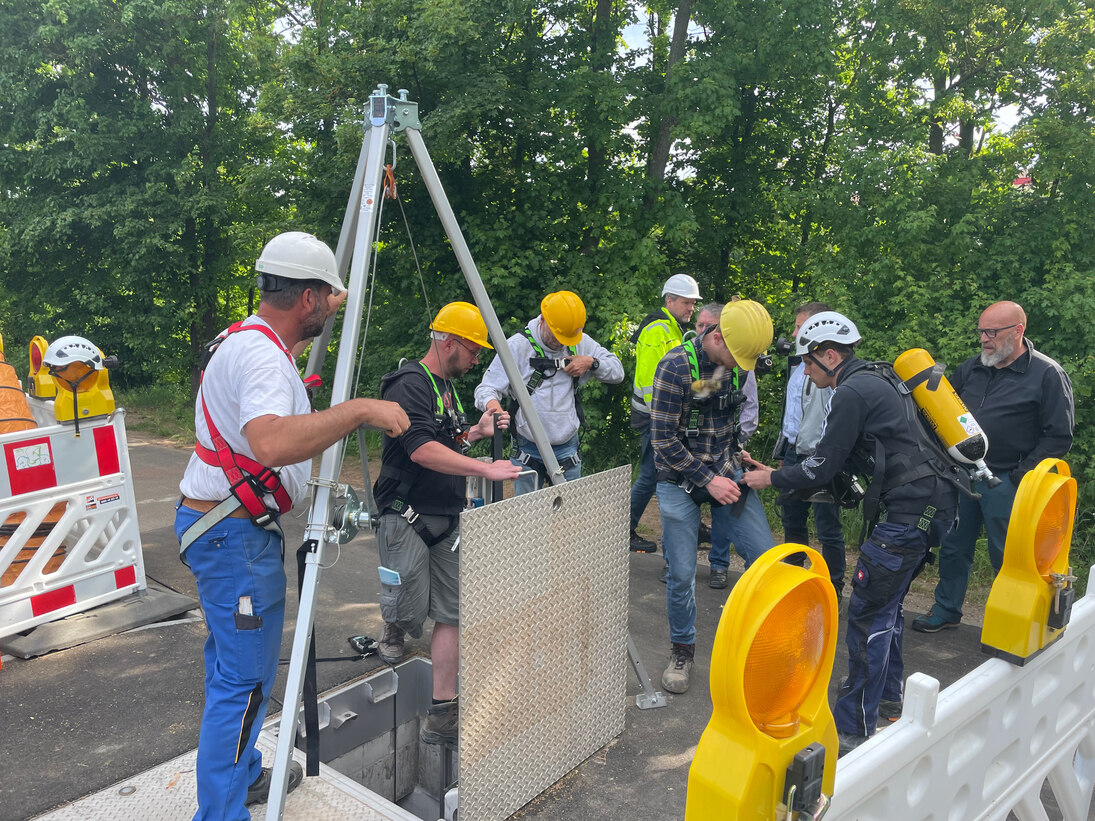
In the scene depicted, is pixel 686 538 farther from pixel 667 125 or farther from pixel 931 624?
pixel 667 125

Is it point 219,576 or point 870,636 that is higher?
point 219,576

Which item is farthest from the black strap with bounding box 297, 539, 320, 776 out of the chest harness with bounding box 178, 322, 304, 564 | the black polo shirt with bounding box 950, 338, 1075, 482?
the black polo shirt with bounding box 950, 338, 1075, 482

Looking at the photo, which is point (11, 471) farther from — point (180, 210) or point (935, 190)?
point (180, 210)

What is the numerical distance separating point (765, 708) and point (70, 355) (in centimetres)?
493

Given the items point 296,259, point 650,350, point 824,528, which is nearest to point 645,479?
point 650,350

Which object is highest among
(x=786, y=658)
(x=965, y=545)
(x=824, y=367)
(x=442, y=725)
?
(x=824, y=367)

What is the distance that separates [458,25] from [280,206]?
4427 millimetres

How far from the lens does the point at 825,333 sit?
140 inches

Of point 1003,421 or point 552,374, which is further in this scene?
point 552,374

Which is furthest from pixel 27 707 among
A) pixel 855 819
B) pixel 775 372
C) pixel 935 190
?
pixel 935 190

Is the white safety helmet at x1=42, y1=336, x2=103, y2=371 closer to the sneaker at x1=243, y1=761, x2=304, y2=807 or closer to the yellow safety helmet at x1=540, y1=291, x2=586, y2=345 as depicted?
the yellow safety helmet at x1=540, y1=291, x2=586, y2=345

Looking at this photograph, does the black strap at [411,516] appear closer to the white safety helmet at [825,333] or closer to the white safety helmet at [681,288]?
the white safety helmet at [825,333]

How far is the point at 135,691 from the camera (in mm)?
3955

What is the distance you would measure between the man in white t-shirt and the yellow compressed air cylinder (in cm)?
255
